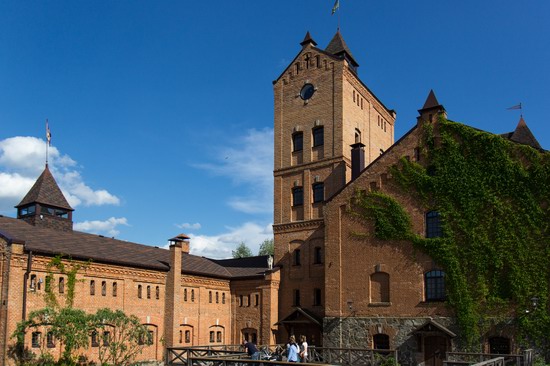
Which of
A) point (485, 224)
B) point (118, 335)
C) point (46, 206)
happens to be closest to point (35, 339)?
point (118, 335)

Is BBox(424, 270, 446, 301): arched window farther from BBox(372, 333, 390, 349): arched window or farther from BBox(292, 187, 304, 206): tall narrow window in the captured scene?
BBox(292, 187, 304, 206): tall narrow window

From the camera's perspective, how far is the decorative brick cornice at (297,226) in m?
36.5

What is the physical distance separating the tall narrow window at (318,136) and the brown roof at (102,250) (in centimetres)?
953

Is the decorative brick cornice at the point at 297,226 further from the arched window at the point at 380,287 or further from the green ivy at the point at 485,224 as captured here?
the green ivy at the point at 485,224

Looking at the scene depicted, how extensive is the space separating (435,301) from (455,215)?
4.37m

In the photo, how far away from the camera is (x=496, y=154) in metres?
27.4

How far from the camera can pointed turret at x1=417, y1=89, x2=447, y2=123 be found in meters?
29.7

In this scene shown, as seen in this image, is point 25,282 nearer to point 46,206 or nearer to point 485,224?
point 46,206

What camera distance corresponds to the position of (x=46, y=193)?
110 feet

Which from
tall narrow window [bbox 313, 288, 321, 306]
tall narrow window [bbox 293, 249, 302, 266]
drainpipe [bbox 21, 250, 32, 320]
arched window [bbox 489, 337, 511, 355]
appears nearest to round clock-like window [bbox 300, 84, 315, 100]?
tall narrow window [bbox 293, 249, 302, 266]

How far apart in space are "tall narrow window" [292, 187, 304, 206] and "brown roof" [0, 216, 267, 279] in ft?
17.6

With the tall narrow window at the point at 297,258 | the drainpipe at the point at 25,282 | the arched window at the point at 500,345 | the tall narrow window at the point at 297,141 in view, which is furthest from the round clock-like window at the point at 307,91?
the drainpipe at the point at 25,282

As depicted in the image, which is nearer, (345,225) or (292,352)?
(292,352)

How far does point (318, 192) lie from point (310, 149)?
10.1 feet
